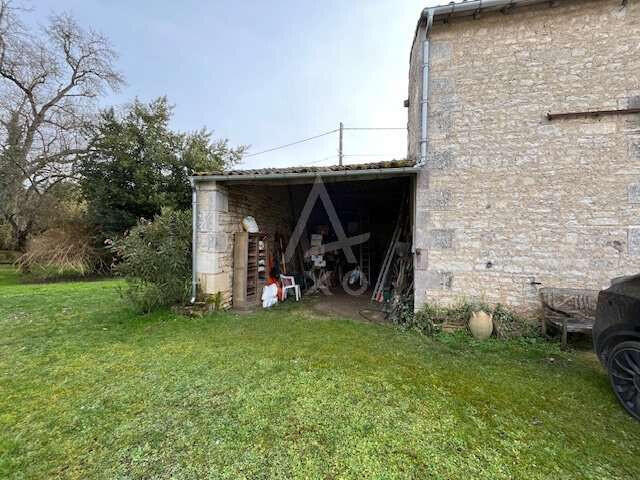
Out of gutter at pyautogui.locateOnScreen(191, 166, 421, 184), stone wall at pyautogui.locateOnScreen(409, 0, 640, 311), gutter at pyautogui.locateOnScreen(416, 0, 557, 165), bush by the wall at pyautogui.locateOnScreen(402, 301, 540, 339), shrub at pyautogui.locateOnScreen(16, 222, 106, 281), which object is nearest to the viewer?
stone wall at pyautogui.locateOnScreen(409, 0, 640, 311)

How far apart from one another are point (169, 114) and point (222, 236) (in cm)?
942

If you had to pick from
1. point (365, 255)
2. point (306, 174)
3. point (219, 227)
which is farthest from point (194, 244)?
point (365, 255)

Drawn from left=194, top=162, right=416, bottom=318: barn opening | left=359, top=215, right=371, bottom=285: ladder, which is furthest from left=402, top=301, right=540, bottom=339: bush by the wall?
left=359, top=215, right=371, bottom=285: ladder

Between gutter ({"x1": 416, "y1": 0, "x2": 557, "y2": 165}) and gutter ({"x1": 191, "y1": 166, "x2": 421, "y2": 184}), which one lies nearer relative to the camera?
gutter ({"x1": 416, "y1": 0, "x2": 557, "y2": 165})

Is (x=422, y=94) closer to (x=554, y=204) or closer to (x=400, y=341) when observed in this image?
(x=554, y=204)

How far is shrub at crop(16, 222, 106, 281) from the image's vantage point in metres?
10.8

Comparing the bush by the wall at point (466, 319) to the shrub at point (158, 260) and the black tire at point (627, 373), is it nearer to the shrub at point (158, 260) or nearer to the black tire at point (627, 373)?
the black tire at point (627, 373)

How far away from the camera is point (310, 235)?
30.9 ft

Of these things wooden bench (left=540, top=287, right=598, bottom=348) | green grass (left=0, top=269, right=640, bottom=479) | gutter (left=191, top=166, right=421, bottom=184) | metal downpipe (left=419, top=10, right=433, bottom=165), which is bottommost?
green grass (left=0, top=269, right=640, bottom=479)

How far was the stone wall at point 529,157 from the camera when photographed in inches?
154

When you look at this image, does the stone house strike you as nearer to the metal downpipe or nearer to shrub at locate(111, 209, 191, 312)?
the metal downpipe

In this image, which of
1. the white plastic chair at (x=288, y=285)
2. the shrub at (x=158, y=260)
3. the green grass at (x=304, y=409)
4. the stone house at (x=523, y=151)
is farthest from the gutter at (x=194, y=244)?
the white plastic chair at (x=288, y=285)

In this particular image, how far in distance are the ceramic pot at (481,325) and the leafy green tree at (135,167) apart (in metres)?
10.9

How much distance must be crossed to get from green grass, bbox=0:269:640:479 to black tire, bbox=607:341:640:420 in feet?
0.39
